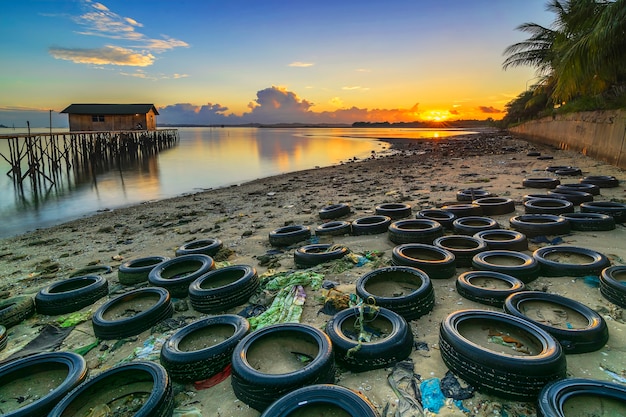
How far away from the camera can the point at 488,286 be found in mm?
4395

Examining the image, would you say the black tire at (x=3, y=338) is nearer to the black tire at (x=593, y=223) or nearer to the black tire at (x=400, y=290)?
the black tire at (x=400, y=290)

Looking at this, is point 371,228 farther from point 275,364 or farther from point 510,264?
point 275,364

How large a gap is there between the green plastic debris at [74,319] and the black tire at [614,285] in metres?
6.55

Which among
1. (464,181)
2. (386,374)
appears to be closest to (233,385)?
(386,374)

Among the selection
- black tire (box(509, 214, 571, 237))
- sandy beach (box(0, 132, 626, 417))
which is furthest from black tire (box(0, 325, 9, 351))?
black tire (box(509, 214, 571, 237))

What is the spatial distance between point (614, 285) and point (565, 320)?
2.83 feet

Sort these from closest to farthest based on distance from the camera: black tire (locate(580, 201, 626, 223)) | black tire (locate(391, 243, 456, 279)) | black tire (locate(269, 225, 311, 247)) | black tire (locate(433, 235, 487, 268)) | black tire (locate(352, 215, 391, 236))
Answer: black tire (locate(391, 243, 456, 279)), black tire (locate(433, 235, 487, 268)), black tire (locate(580, 201, 626, 223)), black tire (locate(352, 215, 391, 236)), black tire (locate(269, 225, 311, 247))

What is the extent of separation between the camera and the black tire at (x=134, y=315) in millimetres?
4125

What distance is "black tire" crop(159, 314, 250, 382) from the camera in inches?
127

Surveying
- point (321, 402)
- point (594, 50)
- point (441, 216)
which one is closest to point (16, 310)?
point (321, 402)

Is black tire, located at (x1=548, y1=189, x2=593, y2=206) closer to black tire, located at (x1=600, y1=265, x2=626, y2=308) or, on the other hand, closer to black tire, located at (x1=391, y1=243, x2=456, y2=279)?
black tire, located at (x1=600, y1=265, x2=626, y2=308)

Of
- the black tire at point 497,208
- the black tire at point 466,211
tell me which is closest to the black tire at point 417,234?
the black tire at point 466,211

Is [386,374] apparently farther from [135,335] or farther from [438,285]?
[135,335]

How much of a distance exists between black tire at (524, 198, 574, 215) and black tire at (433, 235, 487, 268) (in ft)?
7.90
